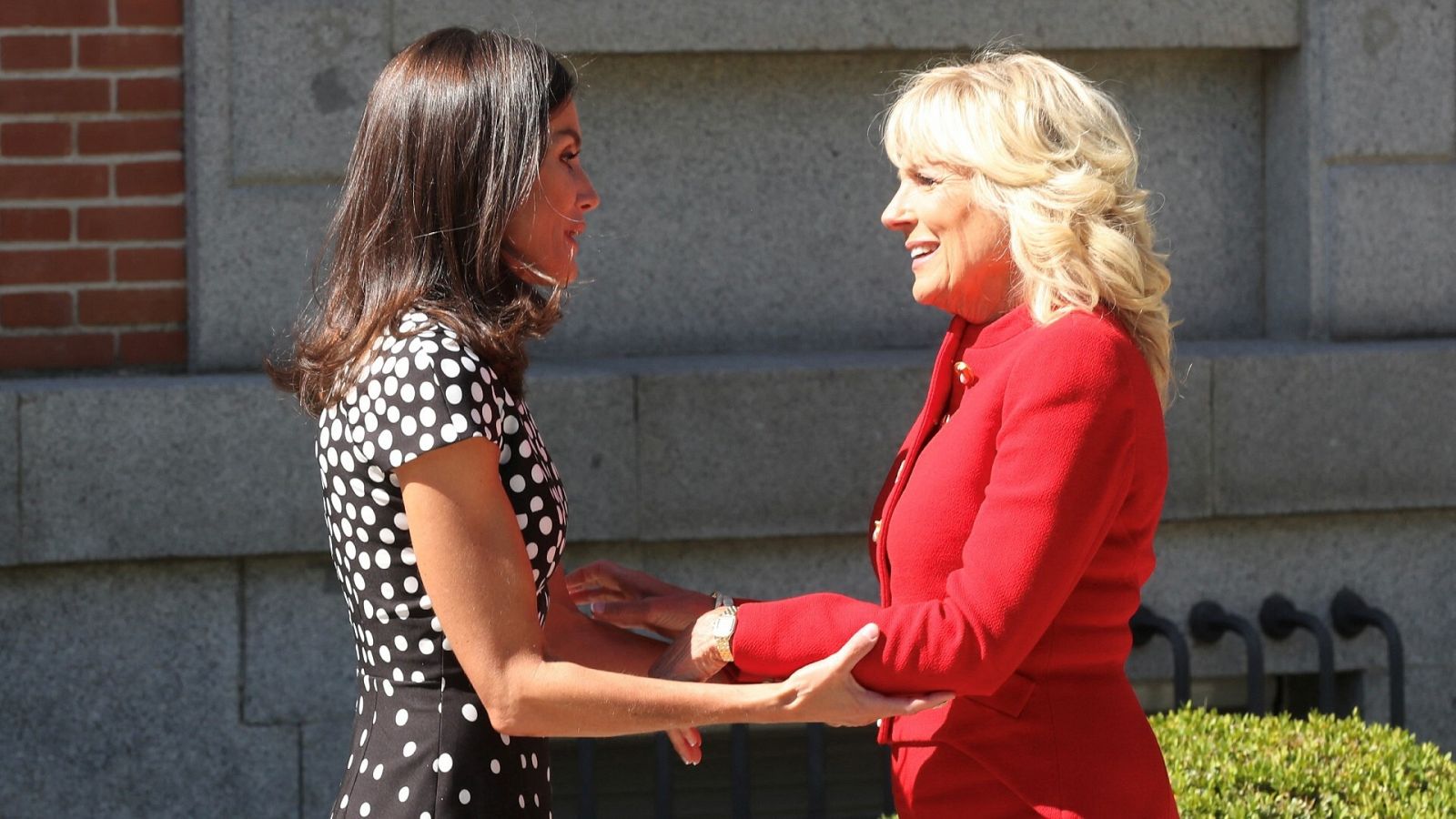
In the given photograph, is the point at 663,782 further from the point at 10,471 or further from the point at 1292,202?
the point at 1292,202

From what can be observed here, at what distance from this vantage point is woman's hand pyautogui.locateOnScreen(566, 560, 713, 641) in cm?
291

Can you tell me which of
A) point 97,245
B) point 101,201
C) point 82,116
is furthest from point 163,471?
point 82,116

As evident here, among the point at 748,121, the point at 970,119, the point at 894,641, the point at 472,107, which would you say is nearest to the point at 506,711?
the point at 894,641

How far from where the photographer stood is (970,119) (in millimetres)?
2520

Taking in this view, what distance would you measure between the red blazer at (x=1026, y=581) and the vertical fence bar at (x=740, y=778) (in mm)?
2281

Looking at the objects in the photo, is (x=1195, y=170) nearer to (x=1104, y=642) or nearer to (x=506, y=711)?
(x=1104, y=642)

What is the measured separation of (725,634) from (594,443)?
2.23 m

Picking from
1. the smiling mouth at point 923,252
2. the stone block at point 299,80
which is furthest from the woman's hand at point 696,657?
the stone block at point 299,80

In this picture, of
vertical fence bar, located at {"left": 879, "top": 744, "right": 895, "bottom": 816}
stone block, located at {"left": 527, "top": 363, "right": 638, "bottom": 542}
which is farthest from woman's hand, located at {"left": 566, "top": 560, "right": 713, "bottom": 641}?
vertical fence bar, located at {"left": 879, "top": 744, "right": 895, "bottom": 816}

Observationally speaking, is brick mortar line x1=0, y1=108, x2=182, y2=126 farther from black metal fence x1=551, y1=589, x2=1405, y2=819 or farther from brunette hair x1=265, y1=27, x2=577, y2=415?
brunette hair x1=265, y1=27, x2=577, y2=415

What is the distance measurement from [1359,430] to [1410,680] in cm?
86

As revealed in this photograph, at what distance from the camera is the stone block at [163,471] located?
14.5 ft

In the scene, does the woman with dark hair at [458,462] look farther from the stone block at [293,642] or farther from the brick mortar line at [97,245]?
the brick mortar line at [97,245]

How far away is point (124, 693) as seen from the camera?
458cm
